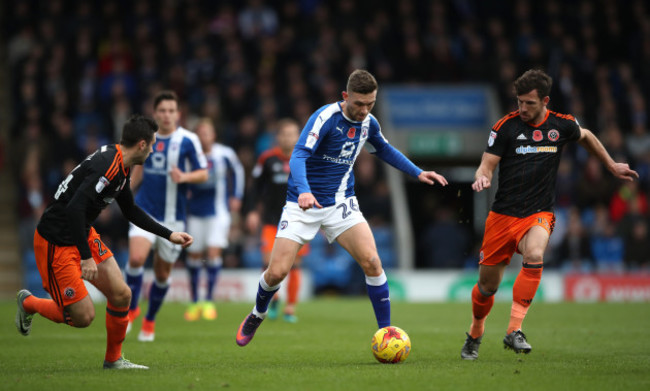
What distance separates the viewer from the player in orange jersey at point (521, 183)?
802cm

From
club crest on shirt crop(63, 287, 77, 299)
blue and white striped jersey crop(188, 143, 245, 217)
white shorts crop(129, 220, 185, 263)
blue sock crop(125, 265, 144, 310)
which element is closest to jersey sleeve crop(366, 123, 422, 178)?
club crest on shirt crop(63, 287, 77, 299)

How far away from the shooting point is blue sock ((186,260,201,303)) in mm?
13172

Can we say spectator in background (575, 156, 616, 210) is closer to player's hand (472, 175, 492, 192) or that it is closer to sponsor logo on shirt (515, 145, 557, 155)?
sponsor logo on shirt (515, 145, 557, 155)

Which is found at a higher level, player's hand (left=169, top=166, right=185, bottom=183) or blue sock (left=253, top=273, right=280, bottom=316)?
player's hand (left=169, top=166, right=185, bottom=183)

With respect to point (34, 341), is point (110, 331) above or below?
above

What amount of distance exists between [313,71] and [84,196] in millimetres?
14750

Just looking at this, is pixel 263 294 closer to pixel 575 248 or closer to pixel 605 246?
pixel 575 248

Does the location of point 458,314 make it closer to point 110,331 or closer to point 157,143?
point 157,143

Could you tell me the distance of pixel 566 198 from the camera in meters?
19.4

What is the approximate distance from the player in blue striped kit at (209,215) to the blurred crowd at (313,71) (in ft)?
15.5

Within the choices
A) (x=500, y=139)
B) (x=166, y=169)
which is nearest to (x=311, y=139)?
(x=500, y=139)

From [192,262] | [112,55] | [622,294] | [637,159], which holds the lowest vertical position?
[622,294]

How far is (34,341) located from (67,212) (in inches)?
141

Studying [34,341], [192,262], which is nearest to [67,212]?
[34,341]
